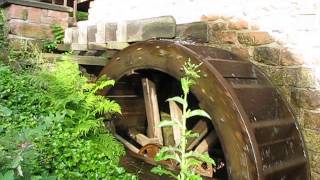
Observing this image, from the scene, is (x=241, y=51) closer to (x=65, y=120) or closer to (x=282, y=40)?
(x=282, y=40)

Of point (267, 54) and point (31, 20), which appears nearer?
point (267, 54)

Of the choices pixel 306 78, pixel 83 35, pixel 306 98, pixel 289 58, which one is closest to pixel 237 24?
pixel 289 58

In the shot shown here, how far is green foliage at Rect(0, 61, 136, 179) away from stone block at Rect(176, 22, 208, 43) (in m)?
1.02

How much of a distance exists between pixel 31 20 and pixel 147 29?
2536 millimetres

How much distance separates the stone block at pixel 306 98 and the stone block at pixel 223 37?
856 millimetres

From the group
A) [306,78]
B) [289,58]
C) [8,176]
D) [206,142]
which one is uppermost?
[289,58]

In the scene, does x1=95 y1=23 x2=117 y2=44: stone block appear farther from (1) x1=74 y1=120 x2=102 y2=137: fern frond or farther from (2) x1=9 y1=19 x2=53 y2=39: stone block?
(1) x1=74 y1=120 x2=102 y2=137: fern frond

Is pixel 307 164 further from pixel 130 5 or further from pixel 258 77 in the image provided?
pixel 130 5

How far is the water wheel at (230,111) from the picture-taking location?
2.77 meters

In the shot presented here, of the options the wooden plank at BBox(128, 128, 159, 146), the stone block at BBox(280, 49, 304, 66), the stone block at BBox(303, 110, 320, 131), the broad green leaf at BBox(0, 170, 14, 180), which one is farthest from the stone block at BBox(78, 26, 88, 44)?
the broad green leaf at BBox(0, 170, 14, 180)

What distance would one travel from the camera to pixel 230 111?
2.82 m

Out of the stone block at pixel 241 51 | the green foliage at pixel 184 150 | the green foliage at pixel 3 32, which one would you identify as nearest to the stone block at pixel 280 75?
the stone block at pixel 241 51

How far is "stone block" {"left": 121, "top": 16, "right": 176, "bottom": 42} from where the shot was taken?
4.12 metres

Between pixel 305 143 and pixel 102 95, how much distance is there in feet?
7.40
